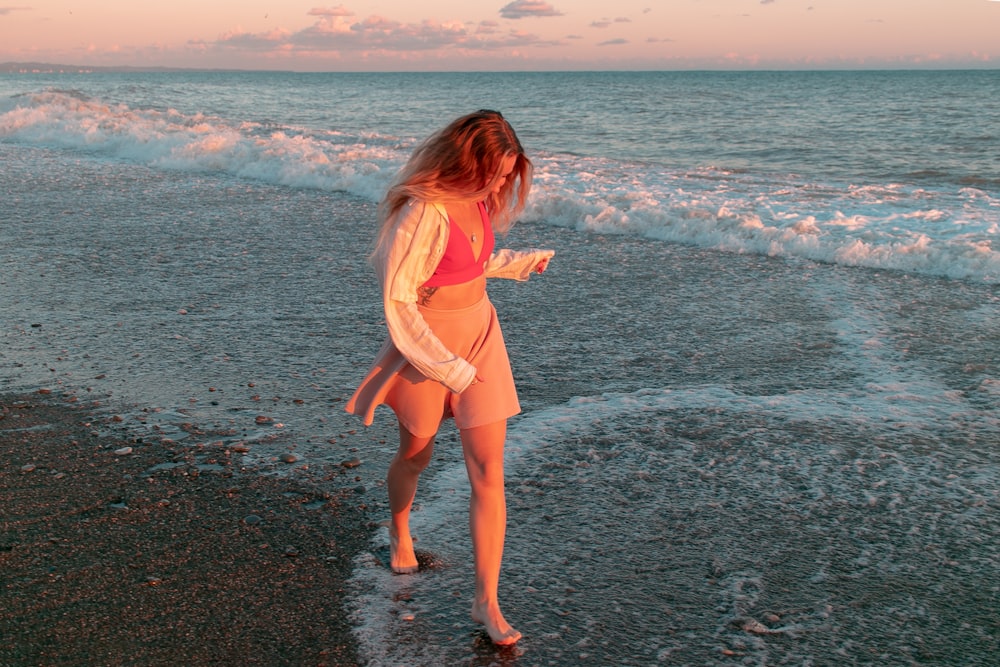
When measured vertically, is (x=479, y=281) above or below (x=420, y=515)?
above

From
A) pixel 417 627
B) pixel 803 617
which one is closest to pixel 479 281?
pixel 417 627

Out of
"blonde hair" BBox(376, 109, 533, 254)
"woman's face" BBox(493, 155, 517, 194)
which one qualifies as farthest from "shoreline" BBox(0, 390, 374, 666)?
"woman's face" BBox(493, 155, 517, 194)

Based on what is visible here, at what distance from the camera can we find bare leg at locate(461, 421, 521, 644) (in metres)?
3.04

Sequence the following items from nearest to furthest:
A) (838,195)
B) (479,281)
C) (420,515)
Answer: (479,281) → (420,515) → (838,195)

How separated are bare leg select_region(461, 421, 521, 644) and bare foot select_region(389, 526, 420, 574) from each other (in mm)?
538

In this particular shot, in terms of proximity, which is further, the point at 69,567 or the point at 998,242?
the point at 998,242

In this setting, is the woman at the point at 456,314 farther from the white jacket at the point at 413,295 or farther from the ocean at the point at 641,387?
the ocean at the point at 641,387

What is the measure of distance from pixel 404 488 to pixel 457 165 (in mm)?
1260

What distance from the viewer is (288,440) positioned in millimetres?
4766

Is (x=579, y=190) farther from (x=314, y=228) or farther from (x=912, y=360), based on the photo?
(x=912, y=360)

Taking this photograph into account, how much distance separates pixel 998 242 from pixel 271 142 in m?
14.7

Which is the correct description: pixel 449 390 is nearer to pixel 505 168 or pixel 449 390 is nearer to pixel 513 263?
pixel 513 263

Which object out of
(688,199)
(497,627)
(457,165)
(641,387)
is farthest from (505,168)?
(688,199)

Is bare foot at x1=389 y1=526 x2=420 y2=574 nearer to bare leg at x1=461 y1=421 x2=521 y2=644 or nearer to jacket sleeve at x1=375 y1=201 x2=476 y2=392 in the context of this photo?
bare leg at x1=461 y1=421 x2=521 y2=644
